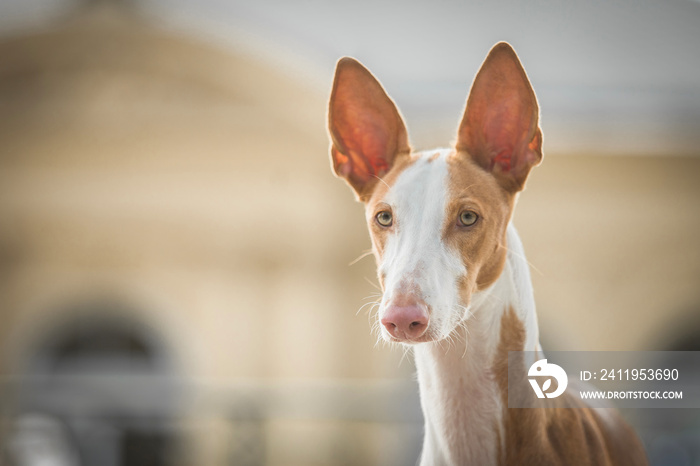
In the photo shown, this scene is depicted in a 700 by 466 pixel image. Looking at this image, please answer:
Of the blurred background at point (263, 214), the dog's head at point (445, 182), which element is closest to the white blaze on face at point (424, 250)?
the dog's head at point (445, 182)

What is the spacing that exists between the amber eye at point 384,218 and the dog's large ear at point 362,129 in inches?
1.8

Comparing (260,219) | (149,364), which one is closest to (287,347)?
(260,219)

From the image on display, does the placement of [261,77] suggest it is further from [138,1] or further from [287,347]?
[287,347]

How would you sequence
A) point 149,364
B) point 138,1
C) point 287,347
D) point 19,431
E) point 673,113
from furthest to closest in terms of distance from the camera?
point 149,364
point 287,347
point 138,1
point 19,431
point 673,113

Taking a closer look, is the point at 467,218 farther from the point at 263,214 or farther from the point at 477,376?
the point at 263,214

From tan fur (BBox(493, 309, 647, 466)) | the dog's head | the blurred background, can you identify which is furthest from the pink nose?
the blurred background

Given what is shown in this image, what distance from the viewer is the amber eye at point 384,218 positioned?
20.8 inches

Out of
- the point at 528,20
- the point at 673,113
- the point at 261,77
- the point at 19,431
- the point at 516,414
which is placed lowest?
the point at 19,431

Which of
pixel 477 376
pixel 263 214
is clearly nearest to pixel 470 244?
pixel 477 376

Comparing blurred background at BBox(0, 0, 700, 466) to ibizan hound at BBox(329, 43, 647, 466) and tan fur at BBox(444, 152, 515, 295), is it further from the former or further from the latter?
tan fur at BBox(444, 152, 515, 295)

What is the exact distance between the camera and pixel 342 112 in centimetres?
56

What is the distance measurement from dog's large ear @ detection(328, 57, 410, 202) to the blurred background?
264mm

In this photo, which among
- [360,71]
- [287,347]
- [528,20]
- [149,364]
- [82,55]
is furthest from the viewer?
[149,364]

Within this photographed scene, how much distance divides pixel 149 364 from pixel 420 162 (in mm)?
3613
